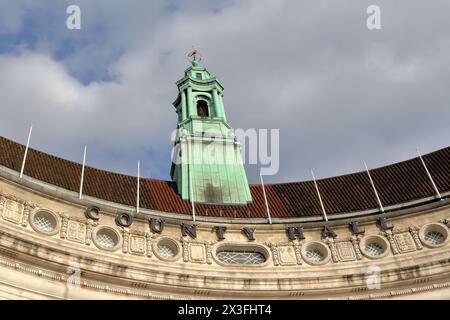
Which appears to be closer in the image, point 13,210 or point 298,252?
point 13,210

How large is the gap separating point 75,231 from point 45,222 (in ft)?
5.78

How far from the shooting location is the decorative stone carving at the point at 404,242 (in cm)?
3222

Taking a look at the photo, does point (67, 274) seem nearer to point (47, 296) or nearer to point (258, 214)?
point (47, 296)

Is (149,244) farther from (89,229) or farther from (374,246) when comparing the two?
(374,246)

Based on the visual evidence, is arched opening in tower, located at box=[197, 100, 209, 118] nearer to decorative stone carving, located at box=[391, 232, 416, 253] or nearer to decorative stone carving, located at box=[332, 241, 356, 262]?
decorative stone carving, located at box=[332, 241, 356, 262]

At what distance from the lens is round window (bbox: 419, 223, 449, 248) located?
32250mm

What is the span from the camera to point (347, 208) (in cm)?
3769

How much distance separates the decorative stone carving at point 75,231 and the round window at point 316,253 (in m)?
13.7

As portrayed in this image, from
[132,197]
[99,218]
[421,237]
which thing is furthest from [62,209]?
[421,237]

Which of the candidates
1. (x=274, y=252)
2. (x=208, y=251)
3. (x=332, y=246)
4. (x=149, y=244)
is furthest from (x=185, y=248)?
(x=332, y=246)

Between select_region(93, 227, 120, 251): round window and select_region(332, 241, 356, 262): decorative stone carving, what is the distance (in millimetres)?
13820

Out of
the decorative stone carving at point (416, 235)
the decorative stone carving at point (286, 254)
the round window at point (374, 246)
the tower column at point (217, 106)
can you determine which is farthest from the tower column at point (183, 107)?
the decorative stone carving at point (416, 235)

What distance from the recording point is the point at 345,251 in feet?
108
